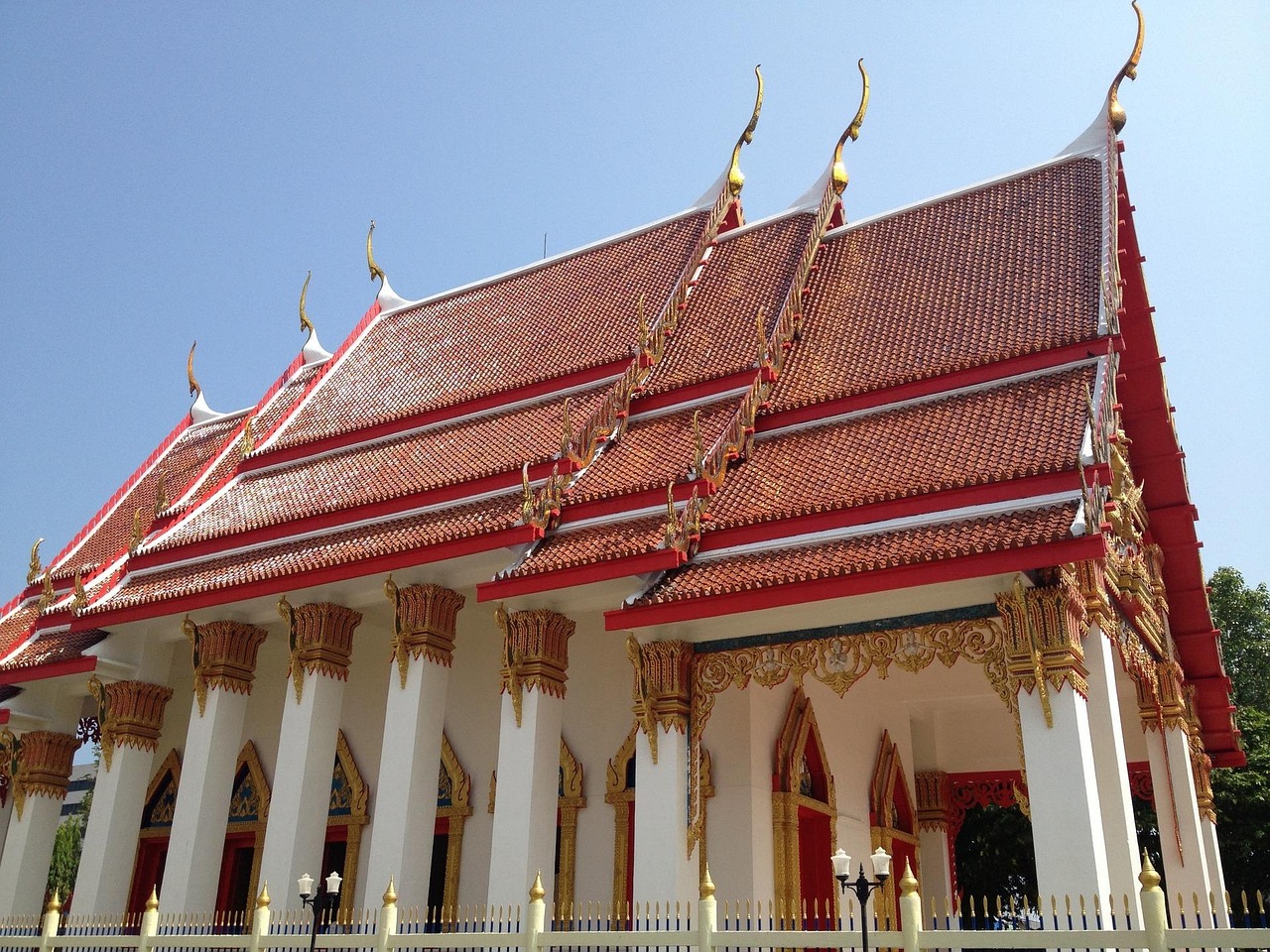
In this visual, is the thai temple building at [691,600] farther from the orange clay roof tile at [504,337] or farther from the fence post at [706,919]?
the fence post at [706,919]

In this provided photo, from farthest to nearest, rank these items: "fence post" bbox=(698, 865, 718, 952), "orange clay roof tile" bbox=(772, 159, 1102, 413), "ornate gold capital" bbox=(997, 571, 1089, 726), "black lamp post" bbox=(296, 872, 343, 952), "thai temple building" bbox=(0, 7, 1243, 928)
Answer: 1. "orange clay roof tile" bbox=(772, 159, 1102, 413)
2. "thai temple building" bbox=(0, 7, 1243, 928)
3. "black lamp post" bbox=(296, 872, 343, 952)
4. "ornate gold capital" bbox=(997, 571, 1089, 726)
5. "fence post" bbox=(698, 865, 718, 952)

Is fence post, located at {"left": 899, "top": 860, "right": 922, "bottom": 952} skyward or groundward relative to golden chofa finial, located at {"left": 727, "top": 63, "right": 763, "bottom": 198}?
groundward

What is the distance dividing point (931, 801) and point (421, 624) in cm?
552

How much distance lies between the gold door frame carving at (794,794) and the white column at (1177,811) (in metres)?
2.69

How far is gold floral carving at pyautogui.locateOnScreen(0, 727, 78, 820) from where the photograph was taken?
37.3 ft

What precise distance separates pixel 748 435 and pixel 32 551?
27.1 feet

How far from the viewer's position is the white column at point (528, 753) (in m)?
7.95

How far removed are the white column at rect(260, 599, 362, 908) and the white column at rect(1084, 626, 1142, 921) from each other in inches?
230

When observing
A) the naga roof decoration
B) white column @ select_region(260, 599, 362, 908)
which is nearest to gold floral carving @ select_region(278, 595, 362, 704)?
white column @ select_region(260, 599, 362, 908)

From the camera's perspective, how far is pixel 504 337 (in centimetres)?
1298

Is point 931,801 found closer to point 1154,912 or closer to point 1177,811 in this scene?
point 1177,811

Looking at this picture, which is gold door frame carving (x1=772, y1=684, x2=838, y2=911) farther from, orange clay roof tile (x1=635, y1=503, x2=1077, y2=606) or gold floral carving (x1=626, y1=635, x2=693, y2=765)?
orange clay roof tile (x1=635, y1=503, x2=1077, y2=606)

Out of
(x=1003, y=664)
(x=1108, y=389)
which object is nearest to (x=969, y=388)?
(x=1108, y=389)

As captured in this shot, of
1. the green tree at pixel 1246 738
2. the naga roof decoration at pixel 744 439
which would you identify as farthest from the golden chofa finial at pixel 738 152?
the green tree at pixel 1246 738
